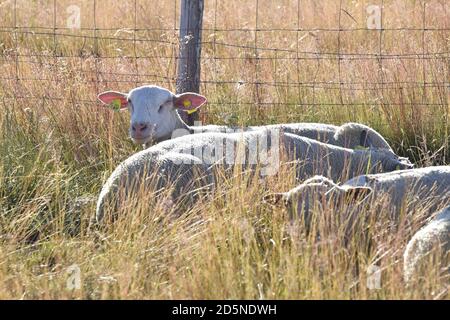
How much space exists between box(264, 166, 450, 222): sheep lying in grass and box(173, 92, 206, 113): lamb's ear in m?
2.13

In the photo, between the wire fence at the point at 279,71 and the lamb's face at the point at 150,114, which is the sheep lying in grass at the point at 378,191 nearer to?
the lamb's face at the point at 150,114

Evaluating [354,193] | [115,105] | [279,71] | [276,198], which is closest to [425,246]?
[354,193]

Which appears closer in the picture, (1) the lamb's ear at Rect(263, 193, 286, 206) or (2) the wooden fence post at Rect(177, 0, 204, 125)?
(1) the lamb's ear at Rect(263, 193, 286, 206)

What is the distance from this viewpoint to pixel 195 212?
560 centimetres

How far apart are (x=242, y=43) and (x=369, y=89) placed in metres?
2.75

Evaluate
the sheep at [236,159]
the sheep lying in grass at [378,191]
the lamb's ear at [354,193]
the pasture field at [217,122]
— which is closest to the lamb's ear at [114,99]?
the pasture field at [217,122]

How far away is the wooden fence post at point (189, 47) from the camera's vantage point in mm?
8242

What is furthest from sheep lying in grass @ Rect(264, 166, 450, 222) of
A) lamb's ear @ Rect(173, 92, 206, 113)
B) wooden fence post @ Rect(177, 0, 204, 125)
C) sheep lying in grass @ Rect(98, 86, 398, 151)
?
wooden fence post @ Rect(177, 0, 204, 125)

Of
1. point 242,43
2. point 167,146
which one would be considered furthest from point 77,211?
point 242,43

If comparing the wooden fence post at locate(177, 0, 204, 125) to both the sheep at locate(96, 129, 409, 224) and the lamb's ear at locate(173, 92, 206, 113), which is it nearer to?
the lamb's ear at locate(173, 92, 206, 113)

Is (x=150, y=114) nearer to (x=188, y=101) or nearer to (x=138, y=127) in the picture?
(x=138, y=127)

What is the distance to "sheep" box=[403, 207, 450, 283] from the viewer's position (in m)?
4.75

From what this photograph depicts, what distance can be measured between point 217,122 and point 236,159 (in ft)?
7.91
